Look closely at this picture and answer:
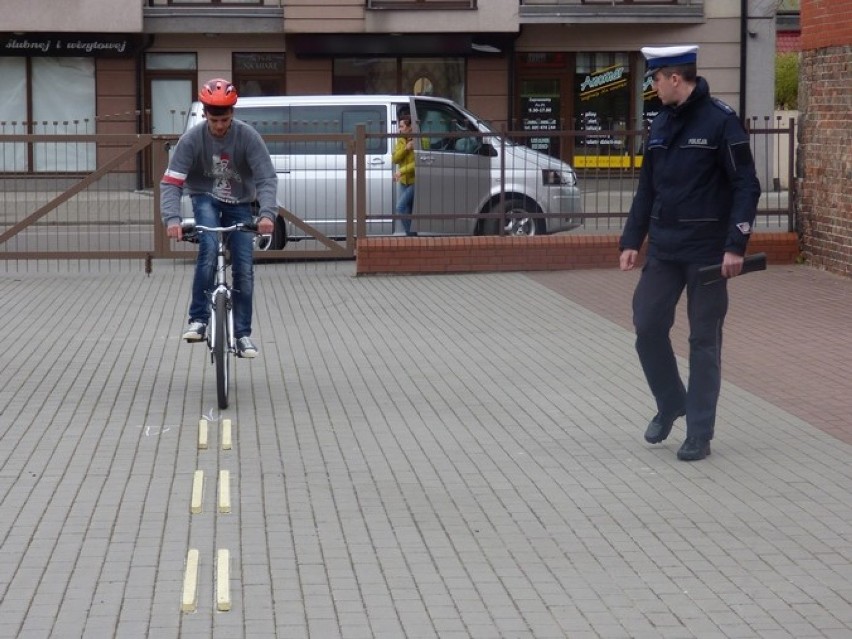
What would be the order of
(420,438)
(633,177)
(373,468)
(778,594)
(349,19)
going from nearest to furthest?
(778,594) < (373,468) < (420,438) < (633,177) < (349,19)

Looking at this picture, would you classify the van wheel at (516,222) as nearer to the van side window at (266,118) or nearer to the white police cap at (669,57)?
the van side window at (266,118)

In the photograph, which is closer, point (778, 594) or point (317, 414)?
point (778, 594)

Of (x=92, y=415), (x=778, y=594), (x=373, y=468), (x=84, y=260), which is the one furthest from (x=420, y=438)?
(x=84, y=260)

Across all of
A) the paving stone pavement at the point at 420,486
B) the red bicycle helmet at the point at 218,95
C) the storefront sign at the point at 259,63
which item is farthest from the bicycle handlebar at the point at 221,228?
the storefront sign at the point at 259,63

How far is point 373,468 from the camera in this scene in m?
7.48

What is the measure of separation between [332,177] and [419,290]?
228 cm

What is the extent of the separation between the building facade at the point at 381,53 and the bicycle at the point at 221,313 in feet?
A: 71.7

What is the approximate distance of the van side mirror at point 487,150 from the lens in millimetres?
15977

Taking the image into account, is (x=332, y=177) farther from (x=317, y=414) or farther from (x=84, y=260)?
(x=317, y=414)

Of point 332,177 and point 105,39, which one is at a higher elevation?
point 105,39

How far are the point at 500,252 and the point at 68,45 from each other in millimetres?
17474

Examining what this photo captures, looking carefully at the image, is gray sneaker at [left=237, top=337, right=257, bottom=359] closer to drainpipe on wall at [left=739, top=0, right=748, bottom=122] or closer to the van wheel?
the van wheel

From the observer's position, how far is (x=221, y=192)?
9.34 metres

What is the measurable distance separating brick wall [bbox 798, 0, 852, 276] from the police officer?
7.62m
